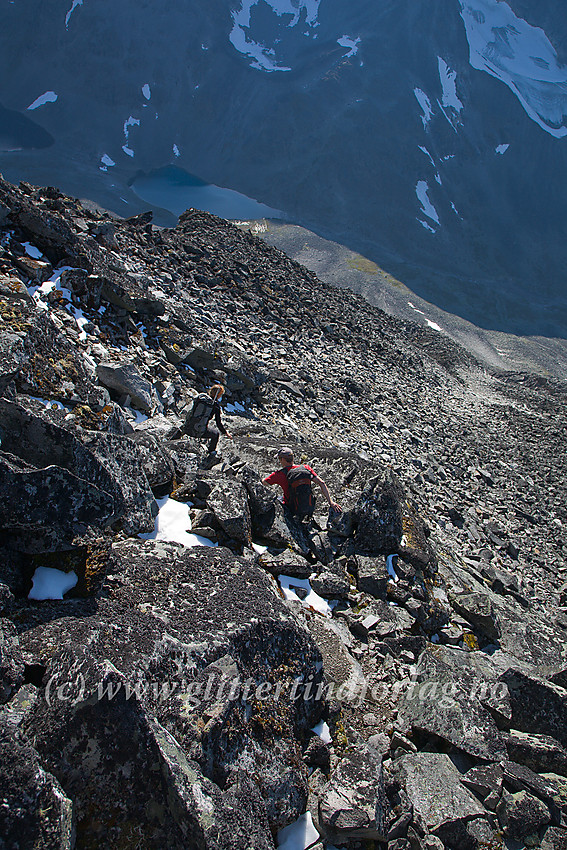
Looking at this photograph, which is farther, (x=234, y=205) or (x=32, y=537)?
(x=234, y=205)

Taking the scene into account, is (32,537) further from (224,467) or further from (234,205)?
(234,205)

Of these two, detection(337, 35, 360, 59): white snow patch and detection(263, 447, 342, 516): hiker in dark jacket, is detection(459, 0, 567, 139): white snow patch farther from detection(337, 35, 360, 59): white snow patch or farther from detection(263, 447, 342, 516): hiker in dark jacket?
detection(263, 447, 342, 516): hiker in dark jacket

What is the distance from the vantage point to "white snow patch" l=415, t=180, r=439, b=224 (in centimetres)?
14438

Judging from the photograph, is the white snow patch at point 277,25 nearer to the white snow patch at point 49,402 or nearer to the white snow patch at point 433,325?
the white snow patch at point 433,325

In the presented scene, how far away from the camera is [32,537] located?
13.6 ft

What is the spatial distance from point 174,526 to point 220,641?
87.7 inches

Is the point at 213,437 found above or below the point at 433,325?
below

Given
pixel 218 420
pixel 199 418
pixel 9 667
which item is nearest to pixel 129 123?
pixel 218 420

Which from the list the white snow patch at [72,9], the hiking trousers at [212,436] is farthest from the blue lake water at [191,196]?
the hiking trousers at [212,436]

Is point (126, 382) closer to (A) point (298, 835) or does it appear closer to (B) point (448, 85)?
(A) point (298, 835)

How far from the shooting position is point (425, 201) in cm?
14788

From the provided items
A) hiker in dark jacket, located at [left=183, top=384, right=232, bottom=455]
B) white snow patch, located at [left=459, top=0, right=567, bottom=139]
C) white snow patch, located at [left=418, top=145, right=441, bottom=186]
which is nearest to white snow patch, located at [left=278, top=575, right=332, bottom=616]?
hiker in dark jacket, located at [left=183, top=384, right=232, bottom=455]

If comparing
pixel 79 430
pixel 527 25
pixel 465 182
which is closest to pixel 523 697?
pixel 79 430

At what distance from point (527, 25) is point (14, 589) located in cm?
26075
